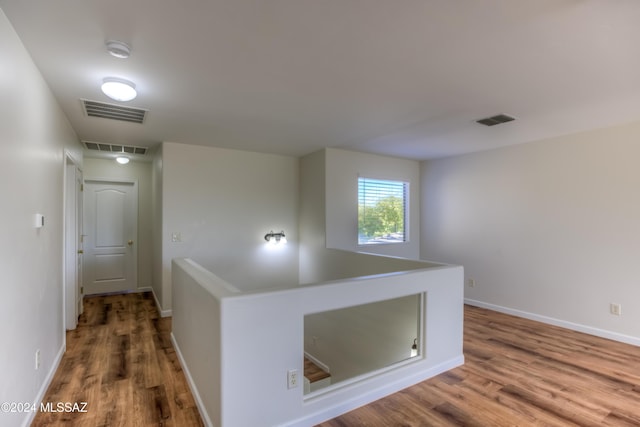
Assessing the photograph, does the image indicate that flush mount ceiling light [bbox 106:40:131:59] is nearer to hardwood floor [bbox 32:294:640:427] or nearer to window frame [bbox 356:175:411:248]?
hardwood floor [bbox 32:294:640:427]

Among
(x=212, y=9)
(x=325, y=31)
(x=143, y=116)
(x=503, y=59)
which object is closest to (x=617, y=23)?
(x=503, y=59)

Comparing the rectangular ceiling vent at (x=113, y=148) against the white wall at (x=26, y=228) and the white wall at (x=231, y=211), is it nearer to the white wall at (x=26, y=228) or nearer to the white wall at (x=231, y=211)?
the white wall at (x=231, y=211)

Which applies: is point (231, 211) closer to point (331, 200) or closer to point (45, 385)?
point (331, 200)

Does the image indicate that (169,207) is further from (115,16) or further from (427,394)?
(427,394)

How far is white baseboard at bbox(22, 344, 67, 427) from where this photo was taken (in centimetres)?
201

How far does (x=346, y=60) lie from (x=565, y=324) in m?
4.16

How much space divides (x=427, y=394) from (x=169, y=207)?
3691 mm

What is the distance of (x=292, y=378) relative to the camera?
77.4 inches

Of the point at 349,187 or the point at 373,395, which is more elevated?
the point at 349,187

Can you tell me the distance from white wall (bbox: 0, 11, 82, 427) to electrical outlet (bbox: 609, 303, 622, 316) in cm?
529

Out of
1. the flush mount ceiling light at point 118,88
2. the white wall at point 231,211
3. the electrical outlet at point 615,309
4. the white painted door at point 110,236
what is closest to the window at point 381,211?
the white wall at point 231,211

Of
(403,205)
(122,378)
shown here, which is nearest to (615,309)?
(403,205)

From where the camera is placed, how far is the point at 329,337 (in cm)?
295

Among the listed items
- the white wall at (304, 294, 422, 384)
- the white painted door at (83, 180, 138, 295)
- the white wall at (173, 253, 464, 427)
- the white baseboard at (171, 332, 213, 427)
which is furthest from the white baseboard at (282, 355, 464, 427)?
the white painted door at (83, 180, 138, 295)
